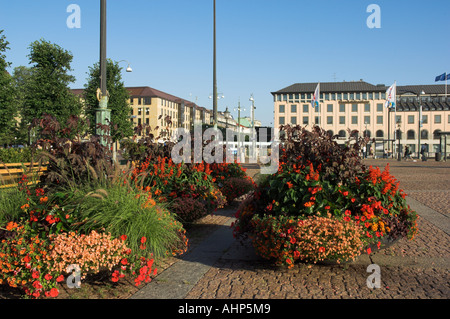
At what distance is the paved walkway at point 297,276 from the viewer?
174 inches

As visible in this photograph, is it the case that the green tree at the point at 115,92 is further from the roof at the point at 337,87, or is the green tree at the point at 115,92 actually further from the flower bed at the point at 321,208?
the roof at the point at 337,87

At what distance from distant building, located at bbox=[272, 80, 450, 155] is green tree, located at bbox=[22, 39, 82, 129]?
77.2 metres

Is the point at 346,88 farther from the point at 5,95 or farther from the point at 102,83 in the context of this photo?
the point at 102,83

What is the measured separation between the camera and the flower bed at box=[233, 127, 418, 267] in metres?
4.87

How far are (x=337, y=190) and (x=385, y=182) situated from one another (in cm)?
67

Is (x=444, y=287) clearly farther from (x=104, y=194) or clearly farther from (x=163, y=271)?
(x=104, y=194)

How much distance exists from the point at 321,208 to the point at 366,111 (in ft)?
361

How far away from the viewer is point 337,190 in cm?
540

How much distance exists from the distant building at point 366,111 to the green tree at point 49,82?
77231 millimetres

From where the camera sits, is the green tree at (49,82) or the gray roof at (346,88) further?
the gray roof at (346,88)

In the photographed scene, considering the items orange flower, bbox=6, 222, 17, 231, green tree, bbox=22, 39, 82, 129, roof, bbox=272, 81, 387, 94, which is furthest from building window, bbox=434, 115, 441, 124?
orange flower, bbox=6, 222, 17, 231

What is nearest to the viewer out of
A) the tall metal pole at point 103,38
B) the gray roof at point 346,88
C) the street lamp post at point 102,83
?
the street lamp post at point 102,83

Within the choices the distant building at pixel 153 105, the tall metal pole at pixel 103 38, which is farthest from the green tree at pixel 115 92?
the distant building at pixel 153 105

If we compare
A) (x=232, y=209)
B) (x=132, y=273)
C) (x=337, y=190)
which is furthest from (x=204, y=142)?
(x=132, y=273)
